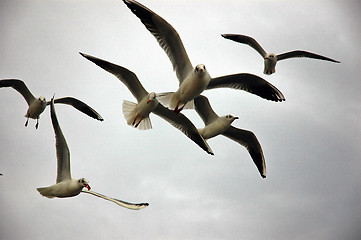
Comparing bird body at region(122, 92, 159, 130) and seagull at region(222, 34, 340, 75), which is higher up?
seagull at region(222, 34, 340, 75)

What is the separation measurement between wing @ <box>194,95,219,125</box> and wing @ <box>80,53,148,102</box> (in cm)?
125

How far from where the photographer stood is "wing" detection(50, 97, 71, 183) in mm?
8328

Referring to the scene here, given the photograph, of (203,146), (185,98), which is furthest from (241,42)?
(185,98)

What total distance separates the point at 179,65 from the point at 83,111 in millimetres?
4034

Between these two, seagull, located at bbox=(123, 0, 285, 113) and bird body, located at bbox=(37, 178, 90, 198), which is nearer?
seagull, located at bbox=(123, 0, 285, 113)

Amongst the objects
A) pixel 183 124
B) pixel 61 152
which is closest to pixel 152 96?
pixel 183 124

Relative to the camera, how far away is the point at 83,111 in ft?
36.0

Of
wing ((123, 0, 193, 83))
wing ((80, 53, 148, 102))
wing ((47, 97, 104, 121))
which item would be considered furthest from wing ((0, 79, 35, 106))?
wing ((123, 0, 193, 83))

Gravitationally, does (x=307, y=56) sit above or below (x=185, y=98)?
above

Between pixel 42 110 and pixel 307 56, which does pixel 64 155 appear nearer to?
pixel 42 110

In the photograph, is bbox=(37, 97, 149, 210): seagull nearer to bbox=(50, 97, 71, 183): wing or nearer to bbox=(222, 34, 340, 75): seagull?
bbox=(50, 97, 71, 183): wing

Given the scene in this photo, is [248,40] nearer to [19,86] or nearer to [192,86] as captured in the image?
[192,86]

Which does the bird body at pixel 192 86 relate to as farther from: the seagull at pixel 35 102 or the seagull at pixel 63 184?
the seagull at pixel 35 102

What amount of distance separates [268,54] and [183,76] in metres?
3.78
